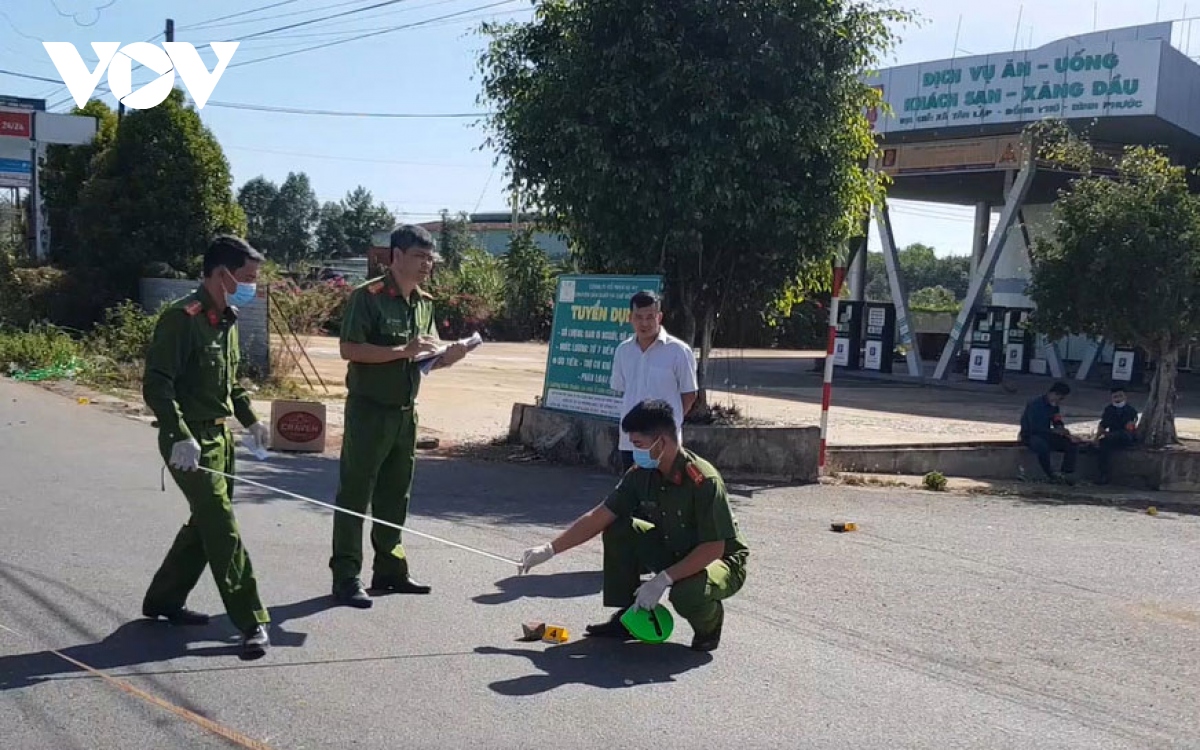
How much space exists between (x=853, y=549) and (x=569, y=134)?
216 inches

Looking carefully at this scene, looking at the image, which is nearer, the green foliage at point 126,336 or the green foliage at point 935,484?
the green foliage at point 935,484

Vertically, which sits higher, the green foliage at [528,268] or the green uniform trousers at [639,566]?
the green foliage at [528,268]

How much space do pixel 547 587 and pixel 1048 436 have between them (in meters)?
9.88

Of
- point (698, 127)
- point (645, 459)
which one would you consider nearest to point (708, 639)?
point (645, 459)

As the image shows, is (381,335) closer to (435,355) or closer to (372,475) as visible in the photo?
(435,355)

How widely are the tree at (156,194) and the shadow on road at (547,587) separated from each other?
1734 centimetres

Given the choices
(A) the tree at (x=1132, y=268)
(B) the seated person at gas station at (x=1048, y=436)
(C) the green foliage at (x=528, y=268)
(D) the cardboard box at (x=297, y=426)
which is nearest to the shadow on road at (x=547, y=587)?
(D) the cardboard box at (x=297, y=426)

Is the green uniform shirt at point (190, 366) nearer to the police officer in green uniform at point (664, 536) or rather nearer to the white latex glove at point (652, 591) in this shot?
the police officer in green uniform at point (664, 536)

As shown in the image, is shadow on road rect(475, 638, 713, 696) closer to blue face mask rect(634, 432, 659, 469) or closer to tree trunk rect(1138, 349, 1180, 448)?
blue face mask rect(634, 432, 659, 469)

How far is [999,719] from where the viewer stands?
16.6 ft

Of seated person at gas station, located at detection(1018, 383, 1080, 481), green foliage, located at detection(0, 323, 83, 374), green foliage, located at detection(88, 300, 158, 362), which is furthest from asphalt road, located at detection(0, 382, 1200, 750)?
green foliage, located at detection(0, 323, 83, 374)

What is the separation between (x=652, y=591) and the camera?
538 cm

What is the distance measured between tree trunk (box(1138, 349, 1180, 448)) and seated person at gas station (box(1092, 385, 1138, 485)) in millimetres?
467

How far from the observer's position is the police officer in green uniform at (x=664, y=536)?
552 centimetres
